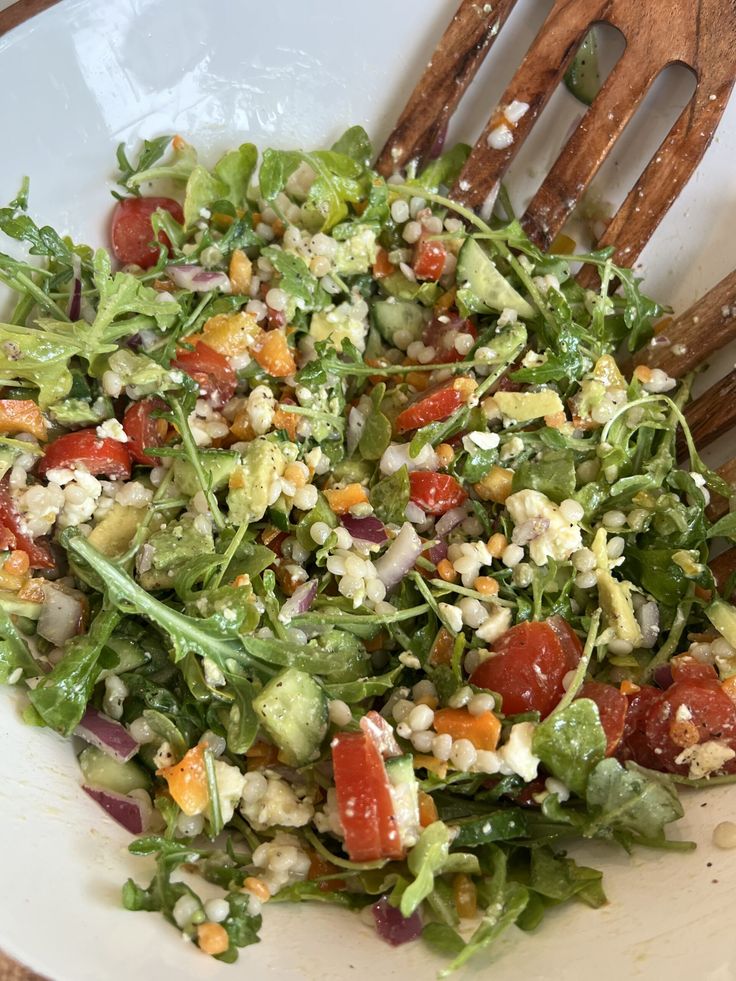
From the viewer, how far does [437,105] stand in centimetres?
266

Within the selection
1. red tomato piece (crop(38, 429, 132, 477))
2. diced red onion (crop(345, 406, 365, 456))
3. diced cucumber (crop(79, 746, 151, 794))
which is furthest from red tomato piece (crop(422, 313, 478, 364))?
diced cucumber (crop(79, 746, 151, 794))

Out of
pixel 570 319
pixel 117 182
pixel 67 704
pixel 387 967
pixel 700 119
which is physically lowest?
pixel 67 704

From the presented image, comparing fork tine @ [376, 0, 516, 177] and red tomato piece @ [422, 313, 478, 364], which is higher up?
fork tine @ [376, 0, 516, 177]

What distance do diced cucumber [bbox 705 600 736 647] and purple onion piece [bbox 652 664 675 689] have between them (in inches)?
6.1

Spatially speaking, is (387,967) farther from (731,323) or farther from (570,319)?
(731,323)

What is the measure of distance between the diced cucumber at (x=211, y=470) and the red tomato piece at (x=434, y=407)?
→ 0.48 meters

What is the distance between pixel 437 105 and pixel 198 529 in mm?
1474

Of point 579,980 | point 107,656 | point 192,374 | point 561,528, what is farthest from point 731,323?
point 107,656

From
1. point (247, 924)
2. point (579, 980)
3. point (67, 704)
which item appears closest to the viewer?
point (579, 980)

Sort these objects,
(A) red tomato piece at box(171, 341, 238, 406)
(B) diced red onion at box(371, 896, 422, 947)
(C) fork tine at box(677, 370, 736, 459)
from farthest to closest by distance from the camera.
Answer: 1. (C) fork tine at box(677, 370, 736, 459)
2. (A) red tomato piece at box(171, 341, 238, 406)
3. (B) diced red onion at box(371, 896, 422, 947)

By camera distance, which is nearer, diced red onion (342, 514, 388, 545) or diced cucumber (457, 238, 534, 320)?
diced red onion (342, 514, 388, 545)

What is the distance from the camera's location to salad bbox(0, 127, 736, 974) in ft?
6.27

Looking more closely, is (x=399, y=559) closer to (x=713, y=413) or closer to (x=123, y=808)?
(x=123, y=808)

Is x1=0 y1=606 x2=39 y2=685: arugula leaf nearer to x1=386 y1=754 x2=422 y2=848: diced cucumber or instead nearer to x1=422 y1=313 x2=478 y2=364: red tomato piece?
x1=386 y1=754 x2=422 y2=848: diced cucumber
